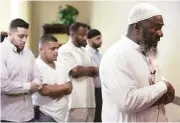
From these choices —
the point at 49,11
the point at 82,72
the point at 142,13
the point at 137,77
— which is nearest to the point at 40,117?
the point at 82,72

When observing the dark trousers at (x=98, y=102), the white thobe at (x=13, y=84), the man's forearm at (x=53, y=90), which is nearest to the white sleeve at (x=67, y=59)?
the man's forearm at (x=53, y=90)

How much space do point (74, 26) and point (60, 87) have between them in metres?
0.61

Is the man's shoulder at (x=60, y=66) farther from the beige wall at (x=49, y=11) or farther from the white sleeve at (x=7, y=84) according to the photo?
the beige wall at (x=49, y=11)

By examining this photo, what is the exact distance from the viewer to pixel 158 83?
1.37 metres

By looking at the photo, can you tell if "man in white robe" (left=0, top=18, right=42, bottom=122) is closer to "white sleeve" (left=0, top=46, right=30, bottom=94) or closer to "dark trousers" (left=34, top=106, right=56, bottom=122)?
"white sleeve" (left=0, top=46, right=30, bottom=94)

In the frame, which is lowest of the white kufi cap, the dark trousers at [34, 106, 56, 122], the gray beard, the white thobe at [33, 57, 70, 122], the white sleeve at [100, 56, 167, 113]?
the dark trousers at [34, 106, 56, 122]

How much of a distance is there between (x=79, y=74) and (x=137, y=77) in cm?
119

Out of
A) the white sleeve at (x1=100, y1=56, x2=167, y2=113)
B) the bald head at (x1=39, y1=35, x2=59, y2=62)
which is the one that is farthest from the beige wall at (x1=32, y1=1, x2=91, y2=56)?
the white sleeve at (x1=100, y1=56, x2=167, y2=113)

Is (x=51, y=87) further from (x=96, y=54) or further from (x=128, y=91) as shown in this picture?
(x=128, y=91)

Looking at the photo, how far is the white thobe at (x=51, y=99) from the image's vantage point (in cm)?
226

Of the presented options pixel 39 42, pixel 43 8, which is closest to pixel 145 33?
pixel 39 42

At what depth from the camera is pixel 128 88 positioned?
4.38 ft

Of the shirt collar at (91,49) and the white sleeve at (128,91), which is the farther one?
the shirt collar at (91,49)

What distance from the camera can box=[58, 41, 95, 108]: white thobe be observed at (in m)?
2.49
